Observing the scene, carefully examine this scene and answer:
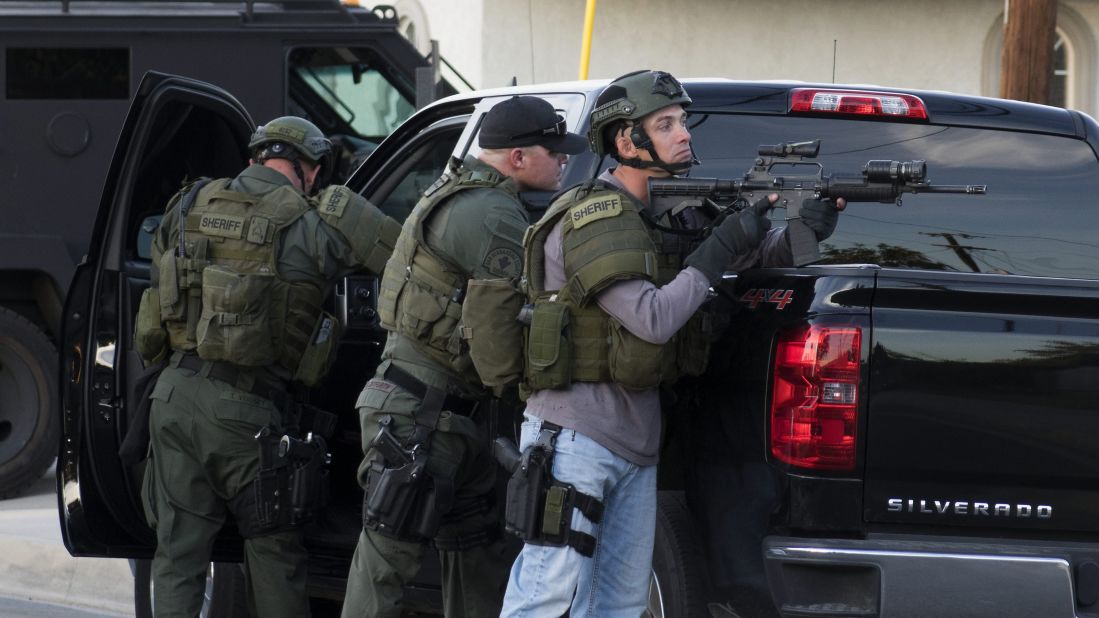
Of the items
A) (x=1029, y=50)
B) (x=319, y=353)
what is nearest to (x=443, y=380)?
(x=319, y=353)

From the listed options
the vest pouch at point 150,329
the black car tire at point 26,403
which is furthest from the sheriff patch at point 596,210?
the black car tire at point 26,403

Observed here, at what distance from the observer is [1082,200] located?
455 centimetres

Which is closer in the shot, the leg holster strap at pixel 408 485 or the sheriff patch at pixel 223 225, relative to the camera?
the leg holster strap at pixel 408 485

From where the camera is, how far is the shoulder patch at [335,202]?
16.1 ft

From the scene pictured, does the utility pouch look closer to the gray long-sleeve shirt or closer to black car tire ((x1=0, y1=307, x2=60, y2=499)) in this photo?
the gray long-sleeve shirt

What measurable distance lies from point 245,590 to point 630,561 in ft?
7.68

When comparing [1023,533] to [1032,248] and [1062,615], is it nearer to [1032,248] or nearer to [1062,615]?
[1062,615]

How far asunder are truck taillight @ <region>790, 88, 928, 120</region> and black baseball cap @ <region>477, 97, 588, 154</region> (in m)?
0.69

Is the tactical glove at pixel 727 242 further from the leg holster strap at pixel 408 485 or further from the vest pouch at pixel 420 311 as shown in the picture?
the leg holster strap at pixel 408 485

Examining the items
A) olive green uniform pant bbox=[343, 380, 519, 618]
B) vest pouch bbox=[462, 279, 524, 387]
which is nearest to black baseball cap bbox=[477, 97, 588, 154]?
vest pouch bbox=[462, 279, 524, 387]

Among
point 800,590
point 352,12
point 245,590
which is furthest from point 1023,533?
point 352,12

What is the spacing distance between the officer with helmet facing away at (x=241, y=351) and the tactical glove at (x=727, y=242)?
1660mm

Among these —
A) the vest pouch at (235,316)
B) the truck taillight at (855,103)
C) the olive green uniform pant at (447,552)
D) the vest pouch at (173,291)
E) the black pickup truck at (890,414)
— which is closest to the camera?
the black pickup truck at (890,414)

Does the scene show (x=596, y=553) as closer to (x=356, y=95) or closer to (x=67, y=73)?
(x=356, y=95)
